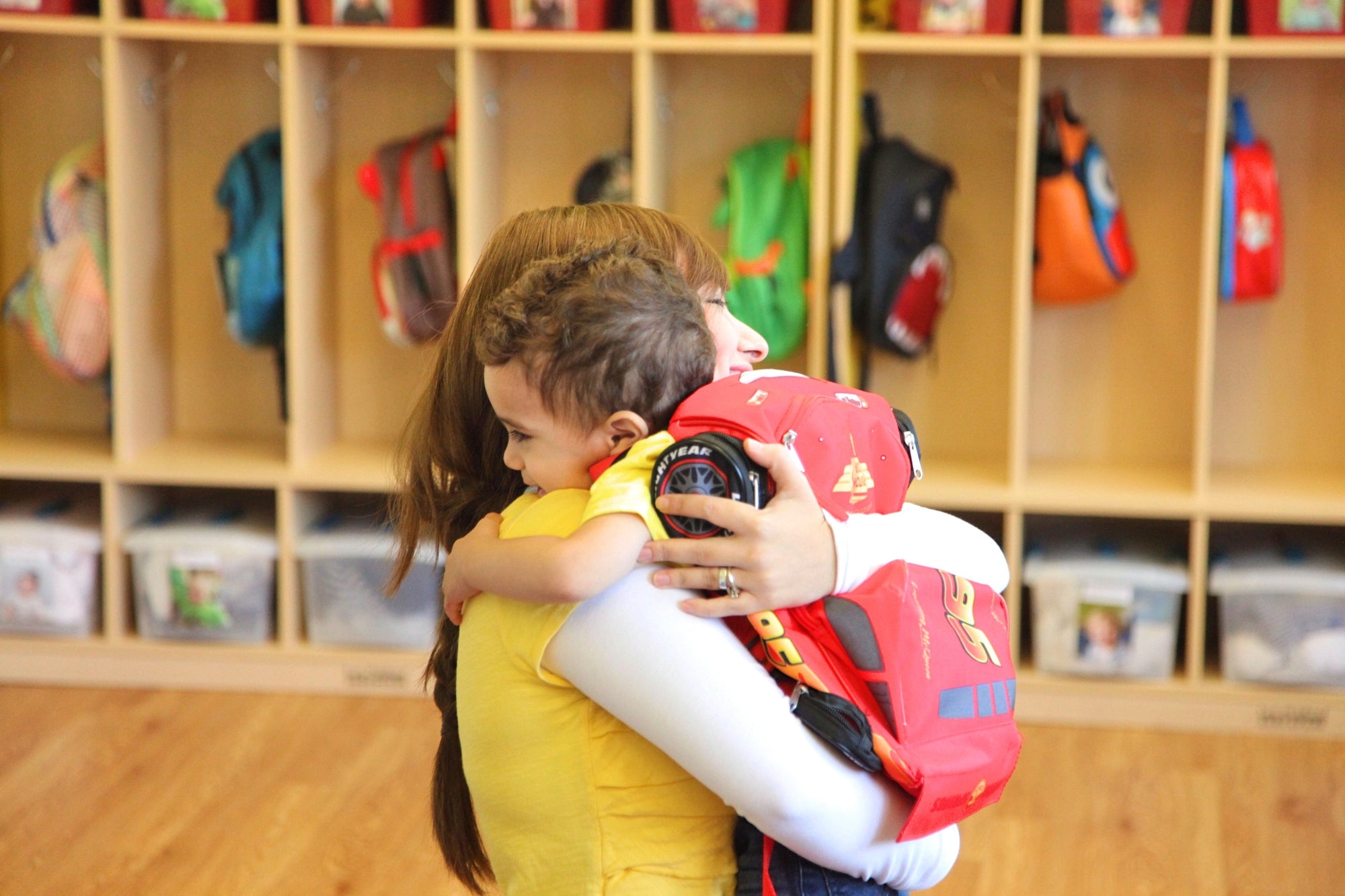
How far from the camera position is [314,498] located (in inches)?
128

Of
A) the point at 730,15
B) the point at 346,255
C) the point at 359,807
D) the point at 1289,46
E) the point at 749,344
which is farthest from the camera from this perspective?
the point at 346,255

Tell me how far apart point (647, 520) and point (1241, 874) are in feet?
5.80

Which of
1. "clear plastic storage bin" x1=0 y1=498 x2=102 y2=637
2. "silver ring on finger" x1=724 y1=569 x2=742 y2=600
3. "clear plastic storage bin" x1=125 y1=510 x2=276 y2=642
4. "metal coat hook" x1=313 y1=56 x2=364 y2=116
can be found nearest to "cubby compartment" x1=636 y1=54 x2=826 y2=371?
"metal coat hook" x1=313 y1=56 x2=364 y2=116

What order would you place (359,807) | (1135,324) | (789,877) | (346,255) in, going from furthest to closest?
(346,255) < (1135,324) < (359,807) < (789,877)

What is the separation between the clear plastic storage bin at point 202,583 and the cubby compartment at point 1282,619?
204 centimetres

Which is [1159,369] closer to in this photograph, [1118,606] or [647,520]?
[1118,606]

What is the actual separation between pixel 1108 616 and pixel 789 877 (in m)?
2.12

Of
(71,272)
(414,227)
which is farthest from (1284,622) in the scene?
(71,272)

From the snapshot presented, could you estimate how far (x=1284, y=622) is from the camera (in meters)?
2.90

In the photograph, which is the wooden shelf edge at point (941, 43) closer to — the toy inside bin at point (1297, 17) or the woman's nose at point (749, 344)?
the toy inside bin at point (1297, 17)

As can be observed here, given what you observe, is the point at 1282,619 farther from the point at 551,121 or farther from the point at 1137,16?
the point at 551,121

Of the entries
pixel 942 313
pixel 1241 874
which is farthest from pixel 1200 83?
pixel 1241 874

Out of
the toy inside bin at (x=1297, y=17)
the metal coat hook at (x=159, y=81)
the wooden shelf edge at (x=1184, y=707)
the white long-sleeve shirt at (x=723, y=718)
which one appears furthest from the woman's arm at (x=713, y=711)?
the metal coat hook at (x=159, y=81)

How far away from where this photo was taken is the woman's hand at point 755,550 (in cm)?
95
